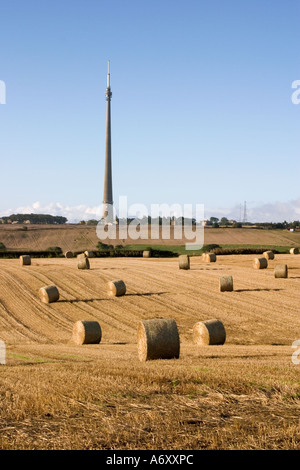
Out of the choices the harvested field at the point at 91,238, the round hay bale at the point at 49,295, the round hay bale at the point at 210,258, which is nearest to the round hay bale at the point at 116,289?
the round hay bale at the point at 49,295

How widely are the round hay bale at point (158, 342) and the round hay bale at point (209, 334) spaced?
413 cm

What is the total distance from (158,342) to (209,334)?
177 inches

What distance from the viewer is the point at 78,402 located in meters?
7.99

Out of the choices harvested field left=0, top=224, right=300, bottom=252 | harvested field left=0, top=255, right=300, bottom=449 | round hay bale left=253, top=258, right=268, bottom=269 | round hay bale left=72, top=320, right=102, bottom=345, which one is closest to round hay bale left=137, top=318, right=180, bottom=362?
harvested field left=0, top=255, right=300, bottom=449

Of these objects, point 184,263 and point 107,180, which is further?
point 107,180

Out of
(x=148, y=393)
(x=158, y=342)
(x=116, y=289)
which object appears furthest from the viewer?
(x=116, y=289)

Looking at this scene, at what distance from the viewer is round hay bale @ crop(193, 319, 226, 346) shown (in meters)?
17.7

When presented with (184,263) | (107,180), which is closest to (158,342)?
(184,263)

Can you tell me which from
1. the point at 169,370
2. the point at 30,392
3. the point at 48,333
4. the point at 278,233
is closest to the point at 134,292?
the point at 48,333

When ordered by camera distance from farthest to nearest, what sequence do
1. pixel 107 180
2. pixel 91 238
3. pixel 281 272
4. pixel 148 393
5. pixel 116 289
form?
pixel 107 180
pixel 91 238
pixel 281 272
pixel 116 289
pixel 148 393

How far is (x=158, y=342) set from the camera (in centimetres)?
1359

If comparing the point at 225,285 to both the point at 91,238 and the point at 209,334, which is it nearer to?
the point at 209,334

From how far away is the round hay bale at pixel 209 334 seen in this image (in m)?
17.7

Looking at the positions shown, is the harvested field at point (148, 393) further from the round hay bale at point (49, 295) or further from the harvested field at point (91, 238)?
the harvested field at point (91, 238)
